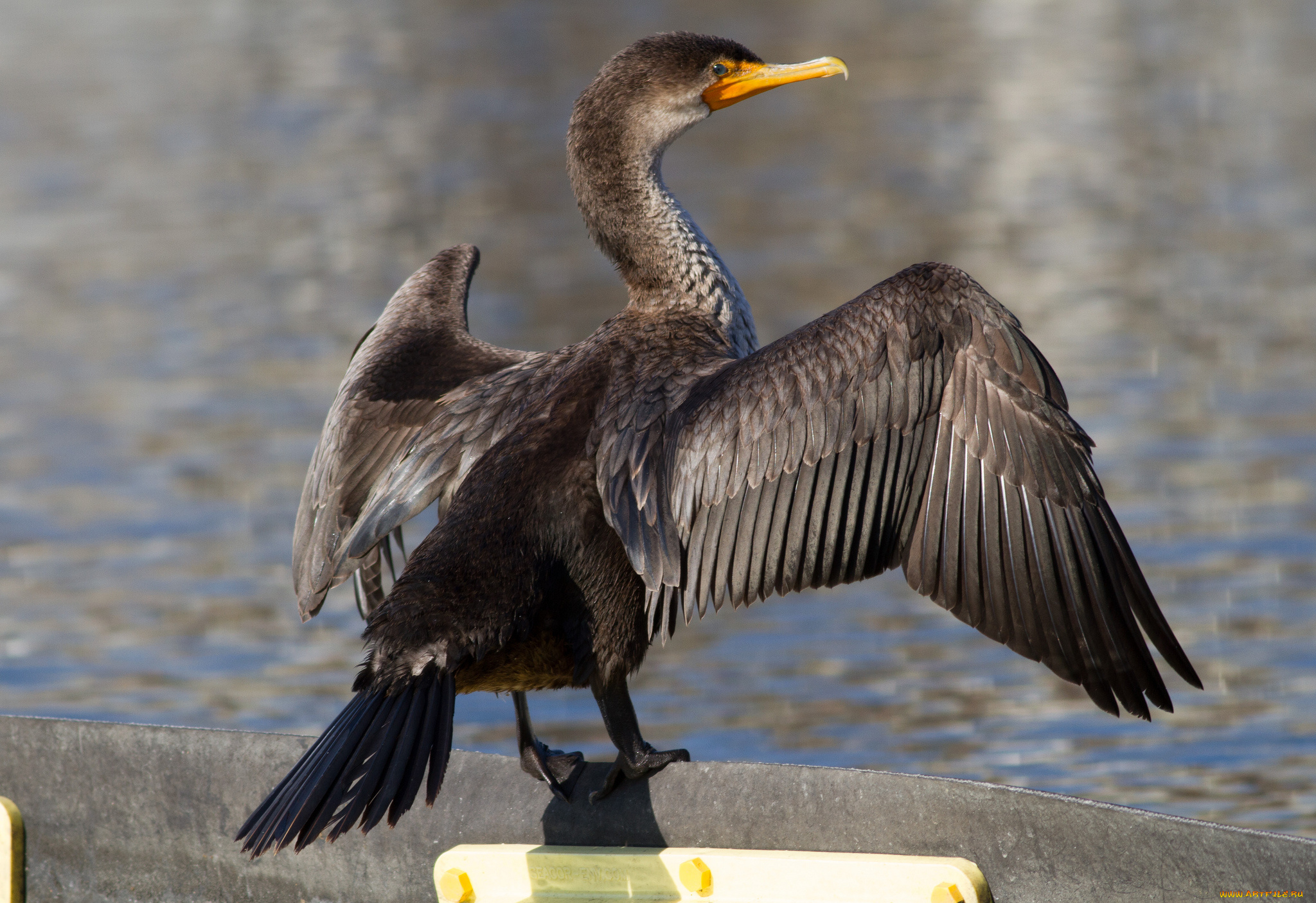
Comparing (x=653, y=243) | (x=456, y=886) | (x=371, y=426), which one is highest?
(x=653, y=243)

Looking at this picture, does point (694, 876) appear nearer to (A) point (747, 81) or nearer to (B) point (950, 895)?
(B) point (950, 895)

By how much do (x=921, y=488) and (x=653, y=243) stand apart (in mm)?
1256

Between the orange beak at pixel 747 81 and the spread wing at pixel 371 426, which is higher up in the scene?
the orange beak at pixel 747 81

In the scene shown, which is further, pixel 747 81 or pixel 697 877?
pixel 747 81

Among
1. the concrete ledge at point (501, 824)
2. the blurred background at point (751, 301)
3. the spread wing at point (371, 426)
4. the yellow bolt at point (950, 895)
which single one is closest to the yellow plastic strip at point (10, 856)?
the concrete ledge at point (501, 824)

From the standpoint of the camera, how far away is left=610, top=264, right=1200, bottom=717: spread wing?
3834 mm

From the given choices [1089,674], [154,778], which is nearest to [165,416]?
[154,778]

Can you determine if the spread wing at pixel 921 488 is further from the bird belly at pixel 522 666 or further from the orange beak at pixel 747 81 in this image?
the orange beak at pixel 747 81

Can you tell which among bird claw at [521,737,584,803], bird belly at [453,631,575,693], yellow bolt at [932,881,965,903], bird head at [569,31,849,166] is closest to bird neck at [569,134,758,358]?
bird head at [569,31,849,166]

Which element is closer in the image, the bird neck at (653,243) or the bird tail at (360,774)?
the bird tail at (360,774)

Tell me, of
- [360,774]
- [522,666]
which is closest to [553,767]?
[522,666]

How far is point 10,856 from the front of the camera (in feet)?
15.1

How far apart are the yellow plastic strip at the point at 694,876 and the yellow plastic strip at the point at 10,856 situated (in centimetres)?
120

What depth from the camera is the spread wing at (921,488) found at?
12.6 ft
